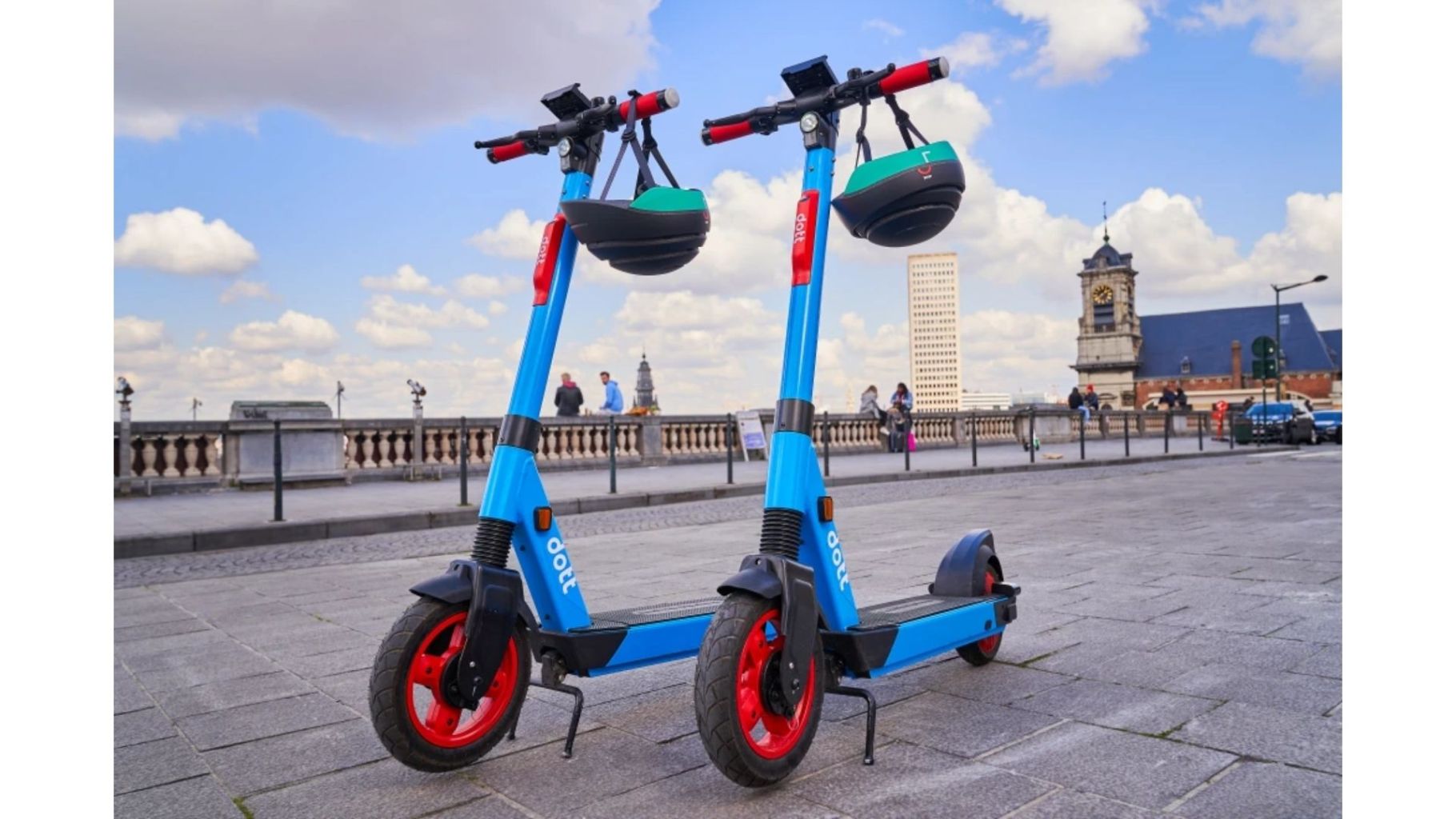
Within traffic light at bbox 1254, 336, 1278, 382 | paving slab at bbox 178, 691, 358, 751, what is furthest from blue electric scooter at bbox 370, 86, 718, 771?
traffic light at bbox 1254, 336, 1278, 382

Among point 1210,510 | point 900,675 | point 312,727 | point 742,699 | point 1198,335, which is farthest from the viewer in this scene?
point 1198,335

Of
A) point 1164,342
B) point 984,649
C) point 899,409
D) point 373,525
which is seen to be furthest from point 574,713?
point 1164,342

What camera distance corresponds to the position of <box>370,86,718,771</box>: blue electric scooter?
2.69 metres

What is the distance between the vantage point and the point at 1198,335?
98.2 meters

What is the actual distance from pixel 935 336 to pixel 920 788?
274 feet

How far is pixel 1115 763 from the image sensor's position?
9.02 feet

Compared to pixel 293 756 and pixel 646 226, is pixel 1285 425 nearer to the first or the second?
pixel 646 226

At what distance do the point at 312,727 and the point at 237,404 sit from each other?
14.2 metres

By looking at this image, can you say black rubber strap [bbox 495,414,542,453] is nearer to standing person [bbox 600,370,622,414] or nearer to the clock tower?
standing person [bbox 600,370,622,414]
